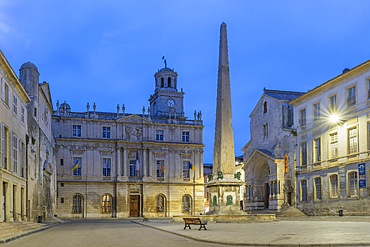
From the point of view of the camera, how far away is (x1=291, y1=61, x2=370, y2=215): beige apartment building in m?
34.0

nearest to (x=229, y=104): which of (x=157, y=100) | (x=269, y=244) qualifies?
(x=269, y=244)

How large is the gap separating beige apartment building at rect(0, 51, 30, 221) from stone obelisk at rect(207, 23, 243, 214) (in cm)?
1150

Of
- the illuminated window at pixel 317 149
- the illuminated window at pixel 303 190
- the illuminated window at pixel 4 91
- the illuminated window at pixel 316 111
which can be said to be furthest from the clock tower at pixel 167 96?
the illuminated window at pixel 4 91

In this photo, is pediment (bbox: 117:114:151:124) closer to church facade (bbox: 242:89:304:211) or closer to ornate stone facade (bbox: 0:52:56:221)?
church facade (bbox: 242:89:304:211)

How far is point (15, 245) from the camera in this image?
56.3 ft

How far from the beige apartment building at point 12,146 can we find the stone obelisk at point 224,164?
37.7ft

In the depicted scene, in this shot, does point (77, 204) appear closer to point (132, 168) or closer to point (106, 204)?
point (106, 204)

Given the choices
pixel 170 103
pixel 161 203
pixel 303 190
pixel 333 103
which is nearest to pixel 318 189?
pixel 303 190

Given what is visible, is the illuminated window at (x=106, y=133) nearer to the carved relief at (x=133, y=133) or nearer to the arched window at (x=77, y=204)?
the carved relief at (x=133, y=133)

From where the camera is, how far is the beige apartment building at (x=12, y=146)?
2600 cm

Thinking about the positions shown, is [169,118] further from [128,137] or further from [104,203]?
[104,203]

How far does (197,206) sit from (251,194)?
12.3 meters

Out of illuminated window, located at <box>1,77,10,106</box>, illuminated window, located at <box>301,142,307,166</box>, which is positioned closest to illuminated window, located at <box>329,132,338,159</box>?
illuminated window, located at <box>301,142,307,166</box>

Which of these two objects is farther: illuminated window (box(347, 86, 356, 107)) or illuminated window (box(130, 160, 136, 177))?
illuminated window (box(130, 160, 136, 177))
